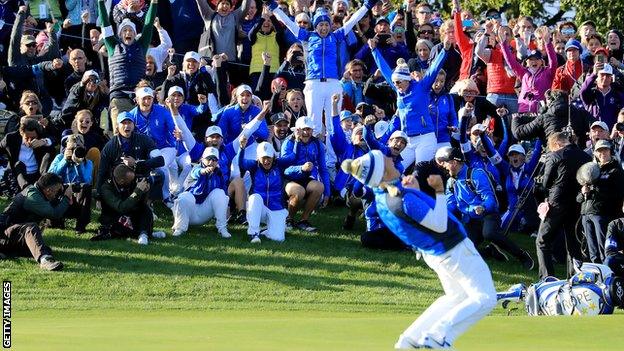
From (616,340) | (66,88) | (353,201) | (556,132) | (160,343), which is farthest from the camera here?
(66,88)

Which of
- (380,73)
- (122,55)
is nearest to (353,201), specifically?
(380,73)

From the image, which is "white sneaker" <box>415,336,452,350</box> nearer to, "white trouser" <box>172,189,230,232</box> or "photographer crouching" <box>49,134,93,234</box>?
"white trouser" <box>172,189,230,232</box>

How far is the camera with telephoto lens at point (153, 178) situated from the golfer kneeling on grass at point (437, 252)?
7669mm

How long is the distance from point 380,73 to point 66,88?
5.14m

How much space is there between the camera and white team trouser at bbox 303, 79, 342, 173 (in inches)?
846

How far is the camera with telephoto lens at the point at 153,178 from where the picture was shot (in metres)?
19.3

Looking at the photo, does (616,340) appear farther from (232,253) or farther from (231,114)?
(231,114)

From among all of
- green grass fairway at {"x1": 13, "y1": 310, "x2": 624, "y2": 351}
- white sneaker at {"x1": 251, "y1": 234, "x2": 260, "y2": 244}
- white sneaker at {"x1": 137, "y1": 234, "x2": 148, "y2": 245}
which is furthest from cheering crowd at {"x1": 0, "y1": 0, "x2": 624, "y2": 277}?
green grass fairway at {"x1": 13, "y1": 310, "x2": 624, "y2": 351}

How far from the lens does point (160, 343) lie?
12.1 metres

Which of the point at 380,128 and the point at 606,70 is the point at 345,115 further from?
the point at 606,70

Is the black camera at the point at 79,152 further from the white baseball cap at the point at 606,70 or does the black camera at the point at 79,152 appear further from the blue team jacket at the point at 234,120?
the white baseball cap at the point at 606,70

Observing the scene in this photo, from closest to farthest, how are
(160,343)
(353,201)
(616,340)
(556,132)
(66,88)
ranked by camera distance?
Result: (160,343) < (616,340) < (556,132) < (353,201) < (66,88)

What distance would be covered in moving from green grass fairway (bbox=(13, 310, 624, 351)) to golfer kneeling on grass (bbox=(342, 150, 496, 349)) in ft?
1.55
